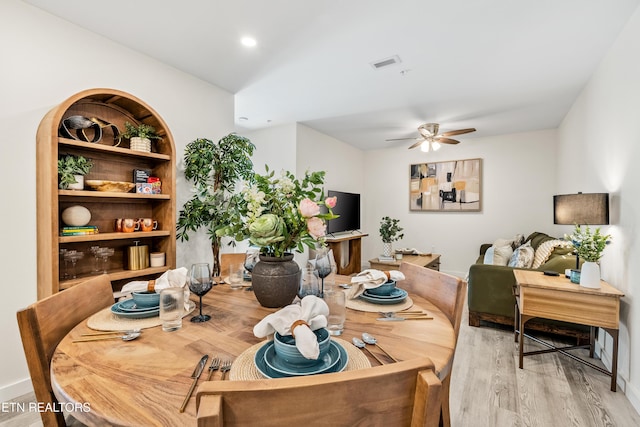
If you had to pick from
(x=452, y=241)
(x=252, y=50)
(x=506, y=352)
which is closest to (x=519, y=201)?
(x=452, y=241)

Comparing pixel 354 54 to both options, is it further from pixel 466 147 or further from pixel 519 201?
pixel 519 201

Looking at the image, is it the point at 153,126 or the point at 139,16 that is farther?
the point at 153,126

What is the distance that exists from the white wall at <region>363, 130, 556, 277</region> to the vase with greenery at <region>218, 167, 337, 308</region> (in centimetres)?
487

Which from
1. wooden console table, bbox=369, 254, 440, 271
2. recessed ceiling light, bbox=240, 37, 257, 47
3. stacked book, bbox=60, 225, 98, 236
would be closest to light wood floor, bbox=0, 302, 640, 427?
stacked book, bbox=60, 225, 98, 236

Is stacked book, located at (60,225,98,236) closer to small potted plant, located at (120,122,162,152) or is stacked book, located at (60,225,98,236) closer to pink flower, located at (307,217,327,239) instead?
small potted plant, located at (120,122,162,152)

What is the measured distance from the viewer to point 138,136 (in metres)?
2.44

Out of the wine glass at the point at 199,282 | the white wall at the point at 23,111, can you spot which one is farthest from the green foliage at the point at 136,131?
the wine glass at the point at 199,282

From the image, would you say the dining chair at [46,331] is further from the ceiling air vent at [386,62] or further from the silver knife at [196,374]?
the ceiling air vent at [386,62]

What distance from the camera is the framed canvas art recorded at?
17.6 feet

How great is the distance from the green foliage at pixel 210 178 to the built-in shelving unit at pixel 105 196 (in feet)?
0.62

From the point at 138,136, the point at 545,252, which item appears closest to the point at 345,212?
the point at 545,252

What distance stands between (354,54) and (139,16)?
160 cm

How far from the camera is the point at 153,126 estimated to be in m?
2.55

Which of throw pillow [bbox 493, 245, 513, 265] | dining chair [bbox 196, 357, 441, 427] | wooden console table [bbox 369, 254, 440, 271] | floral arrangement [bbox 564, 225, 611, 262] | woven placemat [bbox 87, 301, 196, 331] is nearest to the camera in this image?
dining chair [bbox 196, 357, 441, 427]
